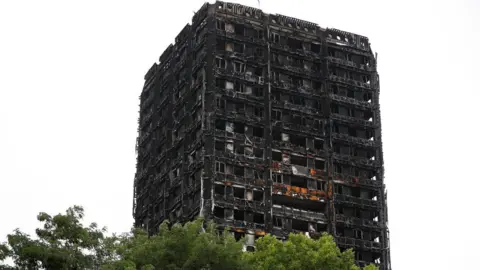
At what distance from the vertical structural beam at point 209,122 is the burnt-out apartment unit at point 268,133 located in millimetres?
119

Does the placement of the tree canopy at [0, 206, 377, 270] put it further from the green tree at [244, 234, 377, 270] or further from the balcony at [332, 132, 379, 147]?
the balcony at [332, 132, 379, 147]

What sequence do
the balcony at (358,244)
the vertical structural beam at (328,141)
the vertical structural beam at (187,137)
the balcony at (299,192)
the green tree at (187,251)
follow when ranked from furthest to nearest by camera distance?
the vertical structural beam at (328,141)
the balcony at (358,244)
the balcony at (299,192)
the vertical structural beam at (187,137)
the green tree at (187,251)

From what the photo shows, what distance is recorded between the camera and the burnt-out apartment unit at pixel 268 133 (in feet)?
387

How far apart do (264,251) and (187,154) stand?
35.5 meters

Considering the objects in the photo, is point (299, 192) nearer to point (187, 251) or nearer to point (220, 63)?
point (220, 63)

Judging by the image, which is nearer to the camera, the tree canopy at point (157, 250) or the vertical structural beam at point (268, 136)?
the tree canopy at point (157, 250)

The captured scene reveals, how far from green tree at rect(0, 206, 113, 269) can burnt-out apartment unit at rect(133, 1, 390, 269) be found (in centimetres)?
5549

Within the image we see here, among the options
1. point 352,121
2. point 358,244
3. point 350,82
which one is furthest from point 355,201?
point 350,82

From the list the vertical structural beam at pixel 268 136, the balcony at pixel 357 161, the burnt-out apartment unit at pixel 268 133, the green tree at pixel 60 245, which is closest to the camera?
the green tree at pixel 60 245

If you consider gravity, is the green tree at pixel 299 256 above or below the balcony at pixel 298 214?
below

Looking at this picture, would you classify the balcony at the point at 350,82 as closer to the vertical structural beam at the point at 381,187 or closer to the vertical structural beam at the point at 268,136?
the vertical structural beam at the point at 381,187

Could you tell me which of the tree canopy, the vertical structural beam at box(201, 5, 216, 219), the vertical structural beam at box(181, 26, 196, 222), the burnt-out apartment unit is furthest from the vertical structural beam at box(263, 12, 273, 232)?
the tree canopy

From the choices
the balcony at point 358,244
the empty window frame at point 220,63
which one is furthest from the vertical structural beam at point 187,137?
the balcony at point 358,244

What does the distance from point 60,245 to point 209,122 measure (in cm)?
6238
